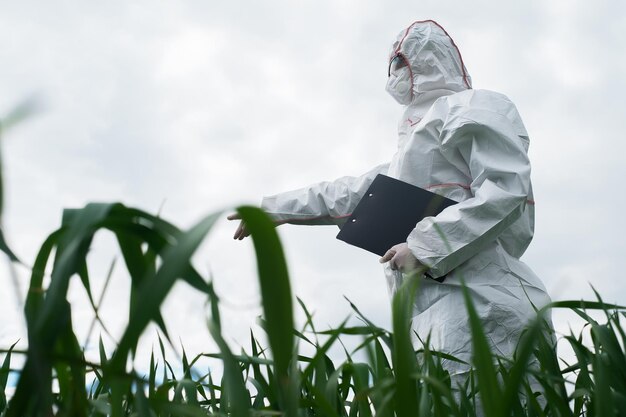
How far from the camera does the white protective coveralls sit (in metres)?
1.90

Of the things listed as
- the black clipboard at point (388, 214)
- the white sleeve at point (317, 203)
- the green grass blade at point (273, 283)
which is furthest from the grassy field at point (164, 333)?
the white sleeve at point (317, 203)

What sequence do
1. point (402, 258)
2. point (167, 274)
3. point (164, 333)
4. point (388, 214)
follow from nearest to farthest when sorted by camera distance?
point (167, 274) < point (164, 333) < point (402, 258) < point (388, 214)

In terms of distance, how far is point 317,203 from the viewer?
8.13 ft

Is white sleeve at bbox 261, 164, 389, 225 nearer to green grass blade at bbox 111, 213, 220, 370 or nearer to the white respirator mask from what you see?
the white respirator mask

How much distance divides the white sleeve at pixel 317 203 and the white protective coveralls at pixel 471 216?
0.63 feet

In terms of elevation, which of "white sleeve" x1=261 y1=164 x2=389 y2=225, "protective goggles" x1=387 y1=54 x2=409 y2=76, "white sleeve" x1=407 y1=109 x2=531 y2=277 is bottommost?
"white sleeve" x1=407 y1=109 x2=531 y2=277

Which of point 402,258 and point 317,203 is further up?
point 317,203

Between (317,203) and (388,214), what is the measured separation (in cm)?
49

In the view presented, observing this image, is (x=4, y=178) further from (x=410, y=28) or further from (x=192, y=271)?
(x=410, y=28)

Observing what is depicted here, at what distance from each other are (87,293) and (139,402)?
12 cm

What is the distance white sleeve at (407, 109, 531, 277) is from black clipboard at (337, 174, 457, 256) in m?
0.09

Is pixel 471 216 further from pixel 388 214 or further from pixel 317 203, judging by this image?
pixel 317 203

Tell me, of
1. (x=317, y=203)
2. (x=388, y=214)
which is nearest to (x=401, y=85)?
(x=317, y=203)

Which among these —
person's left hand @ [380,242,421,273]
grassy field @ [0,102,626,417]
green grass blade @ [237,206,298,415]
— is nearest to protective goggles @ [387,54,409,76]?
person's left hand @ [380,242,421,273]
